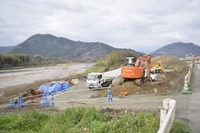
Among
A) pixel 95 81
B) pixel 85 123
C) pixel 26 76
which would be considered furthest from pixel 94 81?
pixel 26 76

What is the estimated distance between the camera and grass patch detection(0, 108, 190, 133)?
27.2 feet

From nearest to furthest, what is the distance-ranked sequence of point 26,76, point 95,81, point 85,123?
point 85,123, point 95,81, point 26,76

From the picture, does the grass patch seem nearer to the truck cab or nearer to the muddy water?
the truck cab

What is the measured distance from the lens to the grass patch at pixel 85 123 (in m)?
8.30

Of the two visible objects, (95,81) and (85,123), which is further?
(95,81)

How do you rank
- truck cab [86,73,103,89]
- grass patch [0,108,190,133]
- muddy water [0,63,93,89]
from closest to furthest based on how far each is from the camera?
grass patch [0,108,190,133]
truck cab [86,73,103,89]
muddy water [0,63,93,89]

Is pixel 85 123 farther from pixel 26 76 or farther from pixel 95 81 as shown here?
pixel 26 76

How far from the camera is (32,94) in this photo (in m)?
30.3

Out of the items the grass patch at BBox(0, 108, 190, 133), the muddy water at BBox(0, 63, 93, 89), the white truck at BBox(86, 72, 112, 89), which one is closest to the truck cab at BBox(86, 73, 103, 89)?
the white truck at BBox(86, 72, 112, 89)

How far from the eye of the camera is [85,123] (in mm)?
9703

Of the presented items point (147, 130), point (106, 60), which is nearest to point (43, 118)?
point (147, 130)

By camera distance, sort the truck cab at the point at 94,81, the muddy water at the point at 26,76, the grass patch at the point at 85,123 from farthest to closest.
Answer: the muddy water at the point at 26,76 → the truck cab at the point at 94,81 → the grass patch at the point at 85,123

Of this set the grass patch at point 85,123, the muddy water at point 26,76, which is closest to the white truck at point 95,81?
the grass patch at point 85,123

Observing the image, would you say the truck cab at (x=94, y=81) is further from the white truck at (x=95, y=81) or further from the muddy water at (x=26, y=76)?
the muddy water at (x=26, y=76)
